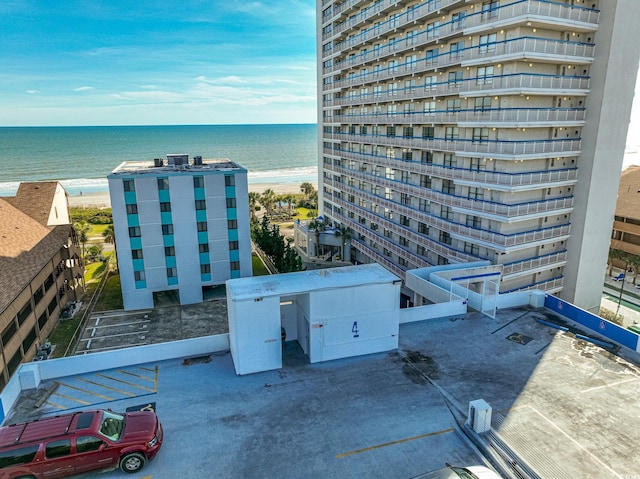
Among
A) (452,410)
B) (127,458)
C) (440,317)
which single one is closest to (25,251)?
(127,458)

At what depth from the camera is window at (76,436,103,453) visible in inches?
554

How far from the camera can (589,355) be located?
72.7 feet

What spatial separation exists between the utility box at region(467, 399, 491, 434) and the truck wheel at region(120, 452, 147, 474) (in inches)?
473

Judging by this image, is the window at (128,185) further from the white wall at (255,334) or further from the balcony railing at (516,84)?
the balcony railing at (516,84)

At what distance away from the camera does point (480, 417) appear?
16.3 m

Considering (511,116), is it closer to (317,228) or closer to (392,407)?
(392,407)

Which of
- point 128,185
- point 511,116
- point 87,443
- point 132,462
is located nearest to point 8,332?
point 128,185

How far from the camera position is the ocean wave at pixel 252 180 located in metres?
138

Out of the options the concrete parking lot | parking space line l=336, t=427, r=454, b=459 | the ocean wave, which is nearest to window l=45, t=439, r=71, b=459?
the concrete parking lot

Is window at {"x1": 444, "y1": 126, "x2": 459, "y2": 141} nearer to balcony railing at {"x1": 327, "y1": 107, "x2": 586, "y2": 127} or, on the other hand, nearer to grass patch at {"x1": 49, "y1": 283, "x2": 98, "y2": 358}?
balcony railing at {"x1": 327, "y1": 107, "x2": 586, "y2": 127}

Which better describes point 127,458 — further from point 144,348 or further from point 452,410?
point 452,410

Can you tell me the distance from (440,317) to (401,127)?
25955mm

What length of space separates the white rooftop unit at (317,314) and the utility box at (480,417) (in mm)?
6477

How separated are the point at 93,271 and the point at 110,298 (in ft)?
36.9
